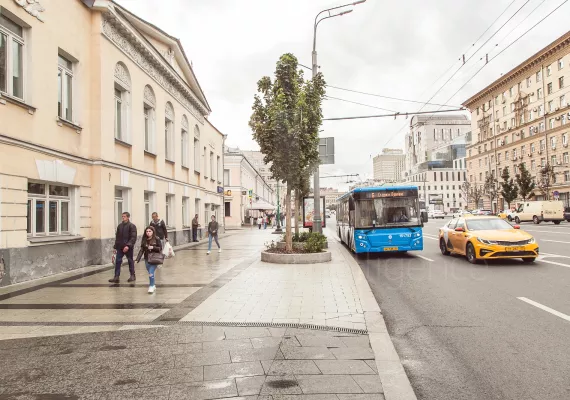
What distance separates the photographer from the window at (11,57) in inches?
398

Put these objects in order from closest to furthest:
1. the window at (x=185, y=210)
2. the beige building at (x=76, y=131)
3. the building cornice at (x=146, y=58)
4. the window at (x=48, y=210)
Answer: the beige building at (x=76, y=131) → the window at (x=48, y=210) → the building cornice at (x=146, y=58) → the window at (x=185, y=210)

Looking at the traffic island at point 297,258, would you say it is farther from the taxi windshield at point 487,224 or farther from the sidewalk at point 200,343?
the taxi windshield at point 487,224

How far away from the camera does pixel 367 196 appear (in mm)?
14969

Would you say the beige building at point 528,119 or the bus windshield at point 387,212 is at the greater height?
the beige building at point 528,119

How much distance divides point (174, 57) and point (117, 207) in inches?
415

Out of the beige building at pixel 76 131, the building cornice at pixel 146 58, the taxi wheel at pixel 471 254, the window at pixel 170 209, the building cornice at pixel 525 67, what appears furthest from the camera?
the building cornice at pixel 525 67

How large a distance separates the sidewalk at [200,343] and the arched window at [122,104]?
802 cm

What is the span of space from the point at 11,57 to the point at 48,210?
399 cm

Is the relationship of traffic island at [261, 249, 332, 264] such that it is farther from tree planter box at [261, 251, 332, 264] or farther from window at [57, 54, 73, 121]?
window at [57, 54, 73, 121]

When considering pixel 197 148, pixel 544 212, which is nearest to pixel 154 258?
pixel 197 148

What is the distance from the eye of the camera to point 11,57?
407 inches

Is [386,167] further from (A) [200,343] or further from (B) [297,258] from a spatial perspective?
(A) [200,343]

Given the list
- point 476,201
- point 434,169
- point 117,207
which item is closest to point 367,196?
point 117,207

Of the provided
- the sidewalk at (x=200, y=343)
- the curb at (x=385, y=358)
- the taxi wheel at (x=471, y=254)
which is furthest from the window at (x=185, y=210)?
the curb at (x=385, y=358)
